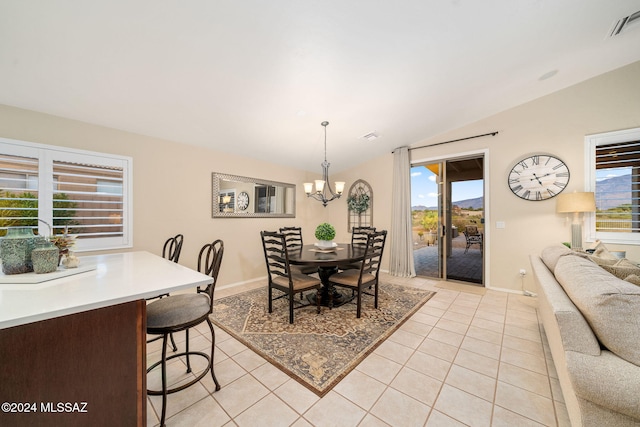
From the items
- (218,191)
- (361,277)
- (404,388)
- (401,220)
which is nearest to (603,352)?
(404,388)

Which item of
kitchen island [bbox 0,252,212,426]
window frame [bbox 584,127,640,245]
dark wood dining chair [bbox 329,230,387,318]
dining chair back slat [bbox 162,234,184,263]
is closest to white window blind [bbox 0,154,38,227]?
dining chair back slat [bbox 162,234,184,263]

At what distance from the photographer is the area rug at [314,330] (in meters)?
1.84

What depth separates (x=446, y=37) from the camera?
2123 mm

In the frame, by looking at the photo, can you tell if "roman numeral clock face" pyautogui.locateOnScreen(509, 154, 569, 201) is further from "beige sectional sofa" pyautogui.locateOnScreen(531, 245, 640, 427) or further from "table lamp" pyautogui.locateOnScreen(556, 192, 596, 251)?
"beige sectional sofa" pyautogui.locateOnScreen(531, 245, 640, 427)

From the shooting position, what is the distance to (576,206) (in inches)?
114

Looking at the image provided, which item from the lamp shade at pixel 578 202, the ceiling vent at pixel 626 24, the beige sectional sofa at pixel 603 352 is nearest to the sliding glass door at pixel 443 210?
the lamp shade at pixel 578 202

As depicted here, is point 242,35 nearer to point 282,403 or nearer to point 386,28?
point 386,28

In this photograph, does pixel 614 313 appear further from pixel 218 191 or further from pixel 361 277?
pixel 218 191

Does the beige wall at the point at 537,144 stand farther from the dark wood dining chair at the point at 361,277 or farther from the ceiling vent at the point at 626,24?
the dark wood dining chair at the point at 361,277

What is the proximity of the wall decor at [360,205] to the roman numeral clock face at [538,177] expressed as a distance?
248 cm

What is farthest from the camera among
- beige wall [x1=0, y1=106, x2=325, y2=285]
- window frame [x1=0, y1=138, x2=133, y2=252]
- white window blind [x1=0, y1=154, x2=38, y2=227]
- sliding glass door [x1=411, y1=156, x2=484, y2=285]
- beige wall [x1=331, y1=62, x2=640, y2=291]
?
sliding glass door [x1=411, y1=156, x2=484, y2=285]

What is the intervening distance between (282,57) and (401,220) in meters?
3.49

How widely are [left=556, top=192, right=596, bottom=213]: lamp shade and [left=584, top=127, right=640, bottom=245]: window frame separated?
33cm

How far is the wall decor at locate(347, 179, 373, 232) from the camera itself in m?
5.14
